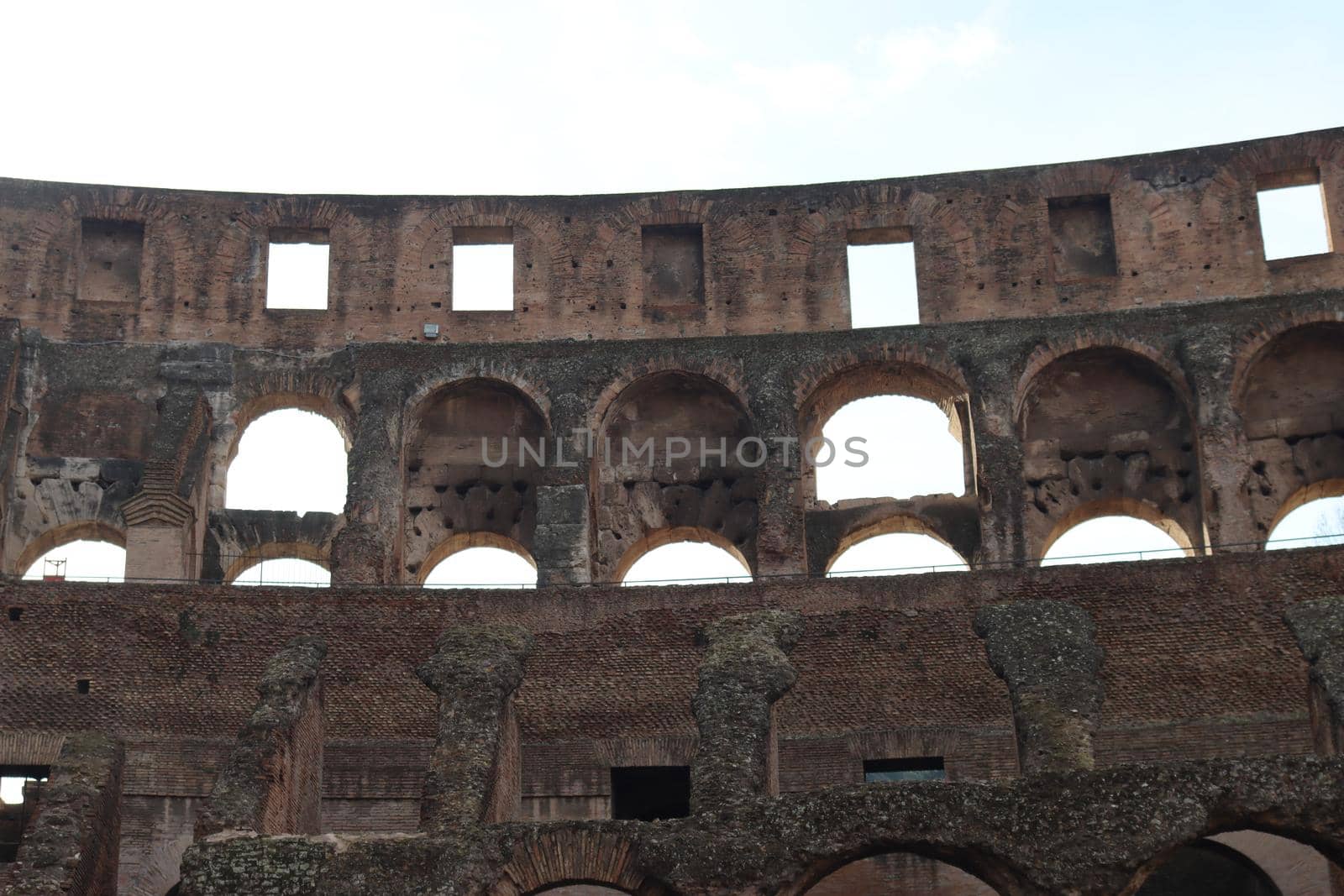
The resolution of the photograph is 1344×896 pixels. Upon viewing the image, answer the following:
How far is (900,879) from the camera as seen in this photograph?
81.4 ft

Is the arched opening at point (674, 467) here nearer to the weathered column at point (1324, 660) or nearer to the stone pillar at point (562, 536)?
the stone pillar at point (562, 536)

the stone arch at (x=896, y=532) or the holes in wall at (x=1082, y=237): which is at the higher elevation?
the holes in wall at (x=1082, y=237)

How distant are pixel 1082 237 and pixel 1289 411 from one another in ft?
15.3

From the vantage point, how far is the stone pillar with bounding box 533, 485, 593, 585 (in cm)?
3147

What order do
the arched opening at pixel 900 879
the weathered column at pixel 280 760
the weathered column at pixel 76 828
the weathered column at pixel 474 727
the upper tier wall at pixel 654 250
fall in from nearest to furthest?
the weathered column at pixel 76 828 → the weathered column at pixel 280 760 → the weathered column at pixel 474 727 → the arched opening at pixel 900 879 → the upper tier wall at pixel 654 250

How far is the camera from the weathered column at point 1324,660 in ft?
75.2

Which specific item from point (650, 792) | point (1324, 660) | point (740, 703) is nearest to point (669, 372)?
point (650, 792)

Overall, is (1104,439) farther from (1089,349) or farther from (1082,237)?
(1082,237)

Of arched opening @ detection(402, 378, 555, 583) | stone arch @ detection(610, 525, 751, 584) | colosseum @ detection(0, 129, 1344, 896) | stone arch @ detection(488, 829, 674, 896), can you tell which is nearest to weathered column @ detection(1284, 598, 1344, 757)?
colosseum @ detection(0, 129, 1344, 896)

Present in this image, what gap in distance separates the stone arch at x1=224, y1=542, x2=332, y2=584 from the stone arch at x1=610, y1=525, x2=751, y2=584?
4846mm

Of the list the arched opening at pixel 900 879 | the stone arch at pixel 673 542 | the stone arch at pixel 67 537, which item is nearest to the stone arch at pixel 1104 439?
the stone arch at pixel 673 542

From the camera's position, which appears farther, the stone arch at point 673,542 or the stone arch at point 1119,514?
the stone arch at point 673,542

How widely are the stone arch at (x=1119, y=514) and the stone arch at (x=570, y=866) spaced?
42.8 ft

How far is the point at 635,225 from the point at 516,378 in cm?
380
